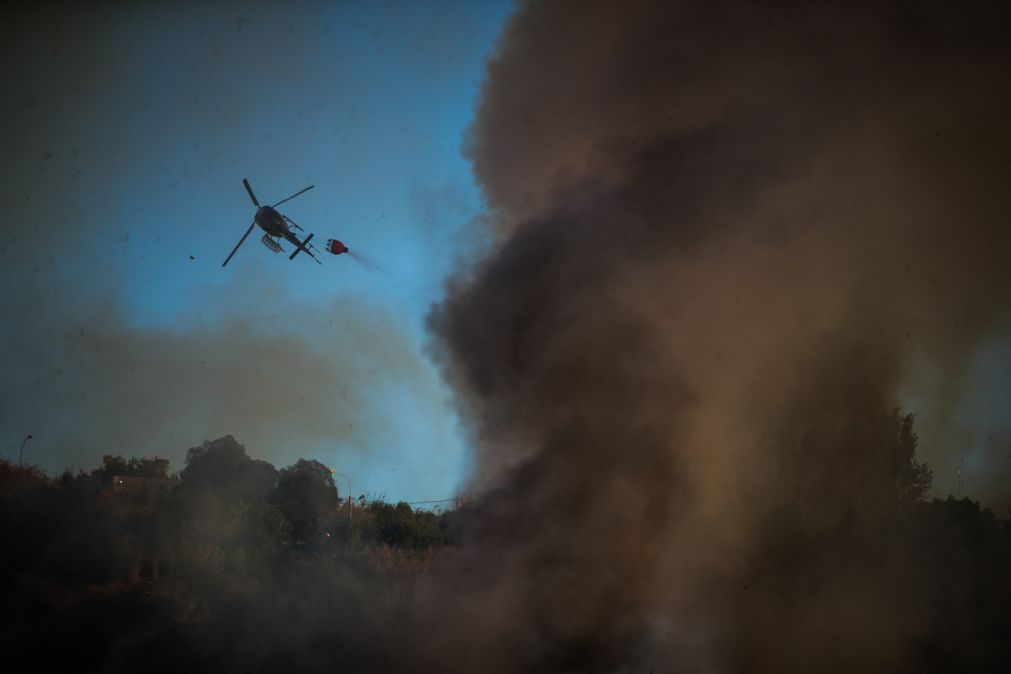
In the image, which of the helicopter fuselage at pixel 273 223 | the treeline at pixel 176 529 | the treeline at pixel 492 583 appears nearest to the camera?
the treeline at pixel 492 583

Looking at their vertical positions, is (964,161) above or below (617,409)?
above

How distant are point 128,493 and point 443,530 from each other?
384 inches

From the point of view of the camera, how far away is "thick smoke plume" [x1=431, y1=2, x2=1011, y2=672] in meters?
17.7

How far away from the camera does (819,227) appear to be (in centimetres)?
1983

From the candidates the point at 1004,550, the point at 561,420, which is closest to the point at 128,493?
the point at 561,420

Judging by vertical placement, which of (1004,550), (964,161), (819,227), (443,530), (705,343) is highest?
(964,161)

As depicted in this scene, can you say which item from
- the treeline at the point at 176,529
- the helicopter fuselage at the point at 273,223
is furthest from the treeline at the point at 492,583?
the helicopter fuselage at the point at 273,223

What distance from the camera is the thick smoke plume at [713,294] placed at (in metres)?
17.7

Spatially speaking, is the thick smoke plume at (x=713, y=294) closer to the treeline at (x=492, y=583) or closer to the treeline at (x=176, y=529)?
the treeline at (x=492, y=583)

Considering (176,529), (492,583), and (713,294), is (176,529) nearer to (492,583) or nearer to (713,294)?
(492,583)

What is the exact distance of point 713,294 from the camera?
63.6ft

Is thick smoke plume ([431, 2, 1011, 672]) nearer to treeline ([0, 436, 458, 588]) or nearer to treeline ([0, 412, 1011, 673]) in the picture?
treeline ([0, 412, 1011, 673])

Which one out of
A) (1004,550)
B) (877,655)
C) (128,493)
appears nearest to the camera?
(877,655)

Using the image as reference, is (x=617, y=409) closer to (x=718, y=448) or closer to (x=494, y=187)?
(x=718, y=448)
